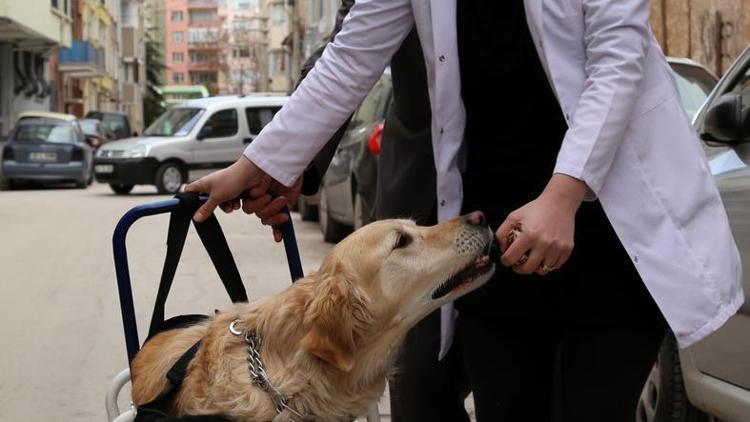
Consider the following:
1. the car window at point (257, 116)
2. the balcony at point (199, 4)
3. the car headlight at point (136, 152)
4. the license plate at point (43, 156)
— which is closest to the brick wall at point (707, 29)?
the car window at point (257, 116)

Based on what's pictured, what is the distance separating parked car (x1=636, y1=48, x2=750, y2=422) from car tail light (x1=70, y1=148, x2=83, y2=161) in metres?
22.6

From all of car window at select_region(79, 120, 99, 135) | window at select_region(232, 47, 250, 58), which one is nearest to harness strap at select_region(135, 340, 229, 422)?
car window at select_region(79, 120, 99, 135)

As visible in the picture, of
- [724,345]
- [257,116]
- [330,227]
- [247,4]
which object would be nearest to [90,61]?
[257,116]

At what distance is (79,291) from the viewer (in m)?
9.12

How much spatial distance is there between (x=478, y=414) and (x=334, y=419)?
1.50 ft

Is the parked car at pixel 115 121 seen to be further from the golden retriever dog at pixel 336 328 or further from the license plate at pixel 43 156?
the golden retriever dog at pixel 336 328

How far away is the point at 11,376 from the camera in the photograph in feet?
20.1

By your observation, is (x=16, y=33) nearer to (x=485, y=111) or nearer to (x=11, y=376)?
(x=11, y=376)

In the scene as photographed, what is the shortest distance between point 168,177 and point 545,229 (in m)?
19.8

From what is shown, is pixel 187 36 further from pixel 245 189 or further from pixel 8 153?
pixel 245 189

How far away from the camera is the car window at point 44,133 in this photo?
25.1m

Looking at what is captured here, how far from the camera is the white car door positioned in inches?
846

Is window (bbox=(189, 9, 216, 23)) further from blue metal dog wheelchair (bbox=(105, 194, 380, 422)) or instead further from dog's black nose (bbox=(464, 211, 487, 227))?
dog's black nose (bbox=(464, 211, 487, 227))

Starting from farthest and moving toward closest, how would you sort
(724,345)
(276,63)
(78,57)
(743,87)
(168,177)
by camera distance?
(276,63) → (78,57) → (168,177) → (743,87) → (724,345)
